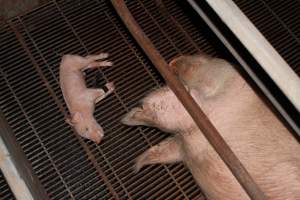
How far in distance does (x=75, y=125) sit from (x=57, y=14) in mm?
1066

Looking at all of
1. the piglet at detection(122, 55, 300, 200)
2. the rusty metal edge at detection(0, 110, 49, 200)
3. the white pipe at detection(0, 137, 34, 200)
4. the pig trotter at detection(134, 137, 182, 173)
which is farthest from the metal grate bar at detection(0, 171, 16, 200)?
the piglet at detection(122, 55, 300, 200)

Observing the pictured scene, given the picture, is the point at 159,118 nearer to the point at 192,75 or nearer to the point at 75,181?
the point at 192,75

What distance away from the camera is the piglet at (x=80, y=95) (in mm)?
2961

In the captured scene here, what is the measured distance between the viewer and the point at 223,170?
7.80 ft

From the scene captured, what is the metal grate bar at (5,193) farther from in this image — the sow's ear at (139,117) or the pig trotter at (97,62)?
the pig trotter at (97,62)

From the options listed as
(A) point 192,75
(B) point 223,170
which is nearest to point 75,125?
(A) point 192,75

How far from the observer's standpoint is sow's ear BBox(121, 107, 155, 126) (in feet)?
8.94

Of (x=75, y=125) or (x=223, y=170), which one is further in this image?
(x=75, y=125)

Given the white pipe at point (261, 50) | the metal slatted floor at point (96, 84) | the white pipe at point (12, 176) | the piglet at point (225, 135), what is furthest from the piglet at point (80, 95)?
the white pipe at point (261, 50)

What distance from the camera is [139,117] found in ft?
9.20

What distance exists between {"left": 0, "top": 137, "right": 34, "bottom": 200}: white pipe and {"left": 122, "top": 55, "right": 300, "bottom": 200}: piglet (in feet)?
2.86

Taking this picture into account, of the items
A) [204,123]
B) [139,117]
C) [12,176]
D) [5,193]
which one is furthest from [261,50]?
[5,193]

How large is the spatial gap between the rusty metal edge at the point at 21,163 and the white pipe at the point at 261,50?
4.66 feet

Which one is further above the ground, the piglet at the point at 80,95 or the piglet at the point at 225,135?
the piglet at the point at 80,95
